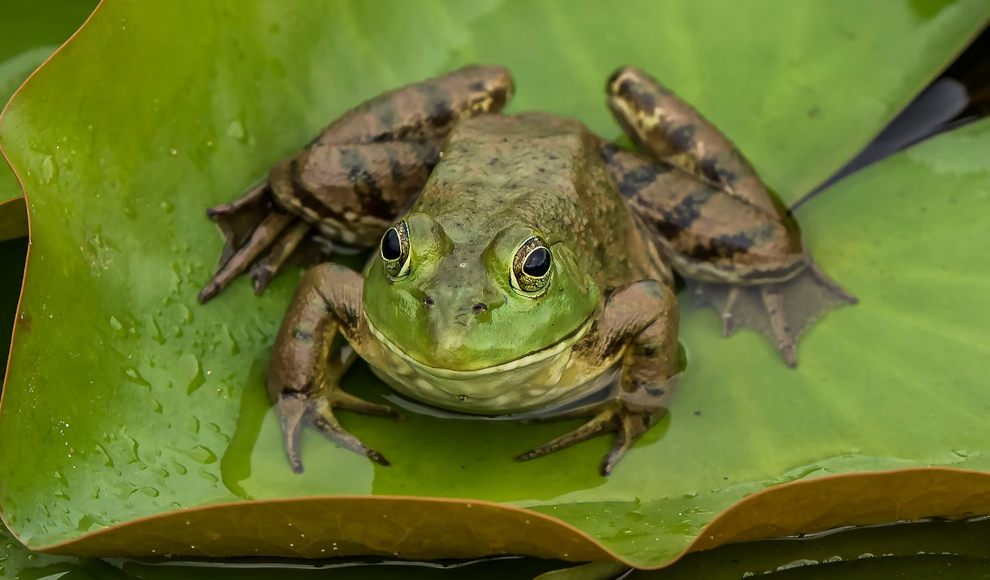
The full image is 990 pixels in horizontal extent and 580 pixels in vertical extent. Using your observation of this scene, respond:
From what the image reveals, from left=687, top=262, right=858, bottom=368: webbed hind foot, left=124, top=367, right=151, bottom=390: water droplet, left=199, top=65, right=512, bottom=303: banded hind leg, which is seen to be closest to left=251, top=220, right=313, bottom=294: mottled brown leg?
left=199, top=65, right=512, bottom=303: banded hind leg

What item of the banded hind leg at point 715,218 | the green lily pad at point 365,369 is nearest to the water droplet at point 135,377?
the green lily pad at point 365,369

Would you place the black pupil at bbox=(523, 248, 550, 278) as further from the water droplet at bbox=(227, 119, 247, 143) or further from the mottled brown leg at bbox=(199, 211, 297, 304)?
the water droplet at bbox=(227, 119, 247, 143)

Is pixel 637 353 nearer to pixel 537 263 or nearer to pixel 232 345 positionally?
pixel 537 263

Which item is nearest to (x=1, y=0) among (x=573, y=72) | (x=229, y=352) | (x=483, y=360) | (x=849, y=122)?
(x=229, y=352)

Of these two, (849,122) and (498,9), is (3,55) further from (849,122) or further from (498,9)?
(849,122)

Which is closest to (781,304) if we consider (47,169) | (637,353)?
(637,353)
